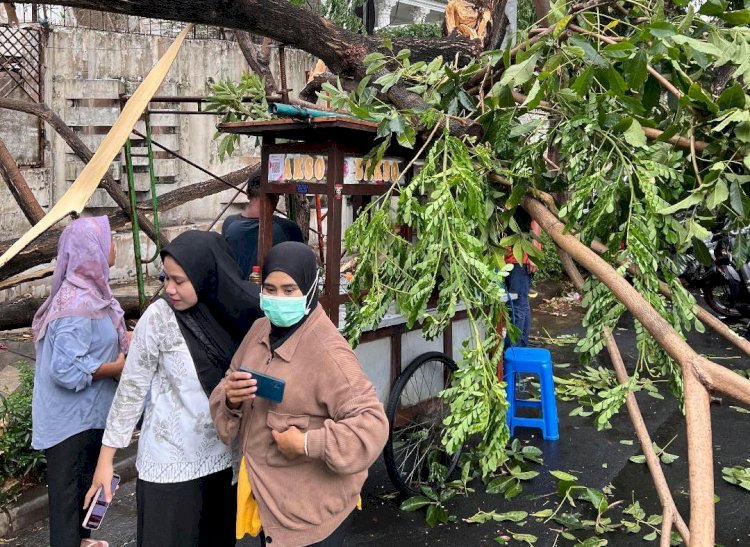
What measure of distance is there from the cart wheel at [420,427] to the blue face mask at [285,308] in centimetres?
171

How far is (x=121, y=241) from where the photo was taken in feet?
29.2

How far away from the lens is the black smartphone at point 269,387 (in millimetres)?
2348

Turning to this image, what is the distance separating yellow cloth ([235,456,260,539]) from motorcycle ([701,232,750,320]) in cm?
713

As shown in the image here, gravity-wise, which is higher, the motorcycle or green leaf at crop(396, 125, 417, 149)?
green leaf at crop(396, 125, 417, 149)

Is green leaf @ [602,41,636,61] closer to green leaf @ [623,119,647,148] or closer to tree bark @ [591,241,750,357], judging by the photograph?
green leaf @ [623,119,647,148]

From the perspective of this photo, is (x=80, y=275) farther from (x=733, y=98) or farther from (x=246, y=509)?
(x=733, y=98)

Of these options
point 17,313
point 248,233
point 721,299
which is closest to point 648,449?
point 248,233

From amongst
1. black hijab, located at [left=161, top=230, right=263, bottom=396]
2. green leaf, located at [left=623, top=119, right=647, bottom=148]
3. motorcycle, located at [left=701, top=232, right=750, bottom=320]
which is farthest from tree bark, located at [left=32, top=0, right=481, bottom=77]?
motorcycle, located at [left=701, top=232, right=750, bottom=320]

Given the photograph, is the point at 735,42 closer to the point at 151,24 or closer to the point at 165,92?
the point at 165,92

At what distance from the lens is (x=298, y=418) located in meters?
2.48

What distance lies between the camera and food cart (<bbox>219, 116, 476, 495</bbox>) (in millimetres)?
3777

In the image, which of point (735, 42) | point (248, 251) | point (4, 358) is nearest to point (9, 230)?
point (4, 358)

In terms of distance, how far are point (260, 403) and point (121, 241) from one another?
6.94 meters

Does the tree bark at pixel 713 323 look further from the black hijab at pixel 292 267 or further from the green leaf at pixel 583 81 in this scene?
the black hijab at pixel 292 267
